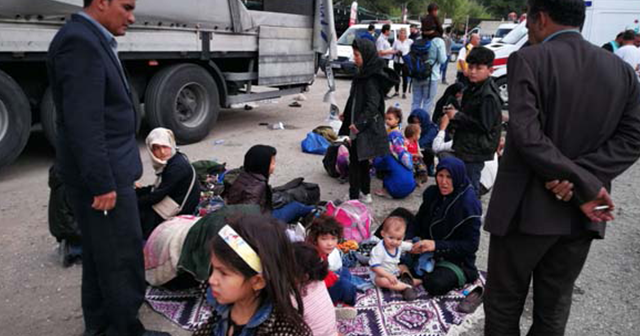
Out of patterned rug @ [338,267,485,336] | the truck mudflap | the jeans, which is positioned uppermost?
the truck mudflap

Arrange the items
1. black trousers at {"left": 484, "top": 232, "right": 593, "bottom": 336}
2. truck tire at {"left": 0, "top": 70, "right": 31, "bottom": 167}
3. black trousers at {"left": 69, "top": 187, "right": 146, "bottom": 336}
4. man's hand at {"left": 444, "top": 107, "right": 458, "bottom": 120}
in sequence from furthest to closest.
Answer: truck tire at {"left": 0, "top": 70, "right": 31, "bottom": 167}
man's hand at {"left": 444, "top": 107, "right": 458, "bottom": 120}
black trousers at {"left": 69, "top": 187, "right": 146, "bottom": 336}
black trousers at {"left": 484, "top": 232, "right": 593, "bottom": 336}

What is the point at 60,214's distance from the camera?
139 inches

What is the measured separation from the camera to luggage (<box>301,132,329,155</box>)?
7.04 metres

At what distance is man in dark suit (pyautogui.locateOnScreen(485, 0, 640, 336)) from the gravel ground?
3.75 feet

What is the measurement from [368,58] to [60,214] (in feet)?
9.40

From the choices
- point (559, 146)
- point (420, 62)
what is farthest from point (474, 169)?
point (420, 62)

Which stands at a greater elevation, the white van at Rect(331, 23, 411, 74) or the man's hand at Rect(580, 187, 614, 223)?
the white van at Rect(331, 23, 411, 74)

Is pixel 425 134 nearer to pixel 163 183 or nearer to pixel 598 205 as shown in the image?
pixel 163 183

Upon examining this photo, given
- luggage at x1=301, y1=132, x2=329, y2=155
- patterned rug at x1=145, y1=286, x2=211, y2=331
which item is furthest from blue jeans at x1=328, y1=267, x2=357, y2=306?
luggage at x1=301, y1=132, x2=329, y2=155

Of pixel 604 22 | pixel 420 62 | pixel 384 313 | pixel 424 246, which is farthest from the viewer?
pixel 604 22

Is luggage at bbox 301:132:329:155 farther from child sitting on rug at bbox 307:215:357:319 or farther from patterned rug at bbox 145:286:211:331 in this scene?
patterned rug at bbox 145:286:211:331

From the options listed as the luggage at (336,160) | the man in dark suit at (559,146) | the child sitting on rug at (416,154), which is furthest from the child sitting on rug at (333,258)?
the child sitting on rug at (416,154)

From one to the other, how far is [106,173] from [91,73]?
17.5 inches

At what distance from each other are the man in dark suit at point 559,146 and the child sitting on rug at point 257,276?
0.98 meters
